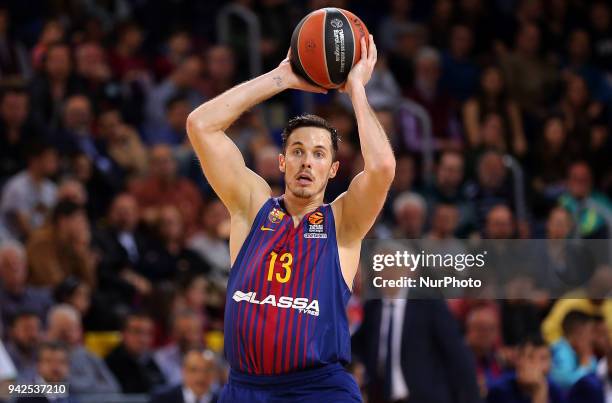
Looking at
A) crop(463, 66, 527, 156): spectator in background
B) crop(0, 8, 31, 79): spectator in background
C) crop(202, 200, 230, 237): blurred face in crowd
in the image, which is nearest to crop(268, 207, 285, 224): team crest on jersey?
crop(202, 200, 230, 237): blurred face in crowd

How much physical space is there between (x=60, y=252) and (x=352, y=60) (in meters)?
4.90

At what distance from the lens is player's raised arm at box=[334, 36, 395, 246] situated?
235 inches

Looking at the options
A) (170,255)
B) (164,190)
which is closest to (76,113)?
(164,190)

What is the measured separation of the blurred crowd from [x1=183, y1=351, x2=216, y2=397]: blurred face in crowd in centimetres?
2

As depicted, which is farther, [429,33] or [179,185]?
[429,33]

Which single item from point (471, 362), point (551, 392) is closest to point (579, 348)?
point (551, 392)

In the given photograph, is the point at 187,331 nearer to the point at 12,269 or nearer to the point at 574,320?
the point at 12,269

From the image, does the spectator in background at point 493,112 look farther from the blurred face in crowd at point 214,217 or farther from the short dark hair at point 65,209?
the short dark hair at point 65,209

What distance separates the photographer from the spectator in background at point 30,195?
10.9 meters

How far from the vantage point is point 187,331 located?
1002 centimetres

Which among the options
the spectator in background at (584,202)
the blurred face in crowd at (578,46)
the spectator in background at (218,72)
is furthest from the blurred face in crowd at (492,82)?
the spectator in background at (218,72)

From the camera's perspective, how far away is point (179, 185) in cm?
1195

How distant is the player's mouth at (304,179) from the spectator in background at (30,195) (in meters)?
5.34

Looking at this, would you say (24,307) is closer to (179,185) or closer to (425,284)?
(179,185)
